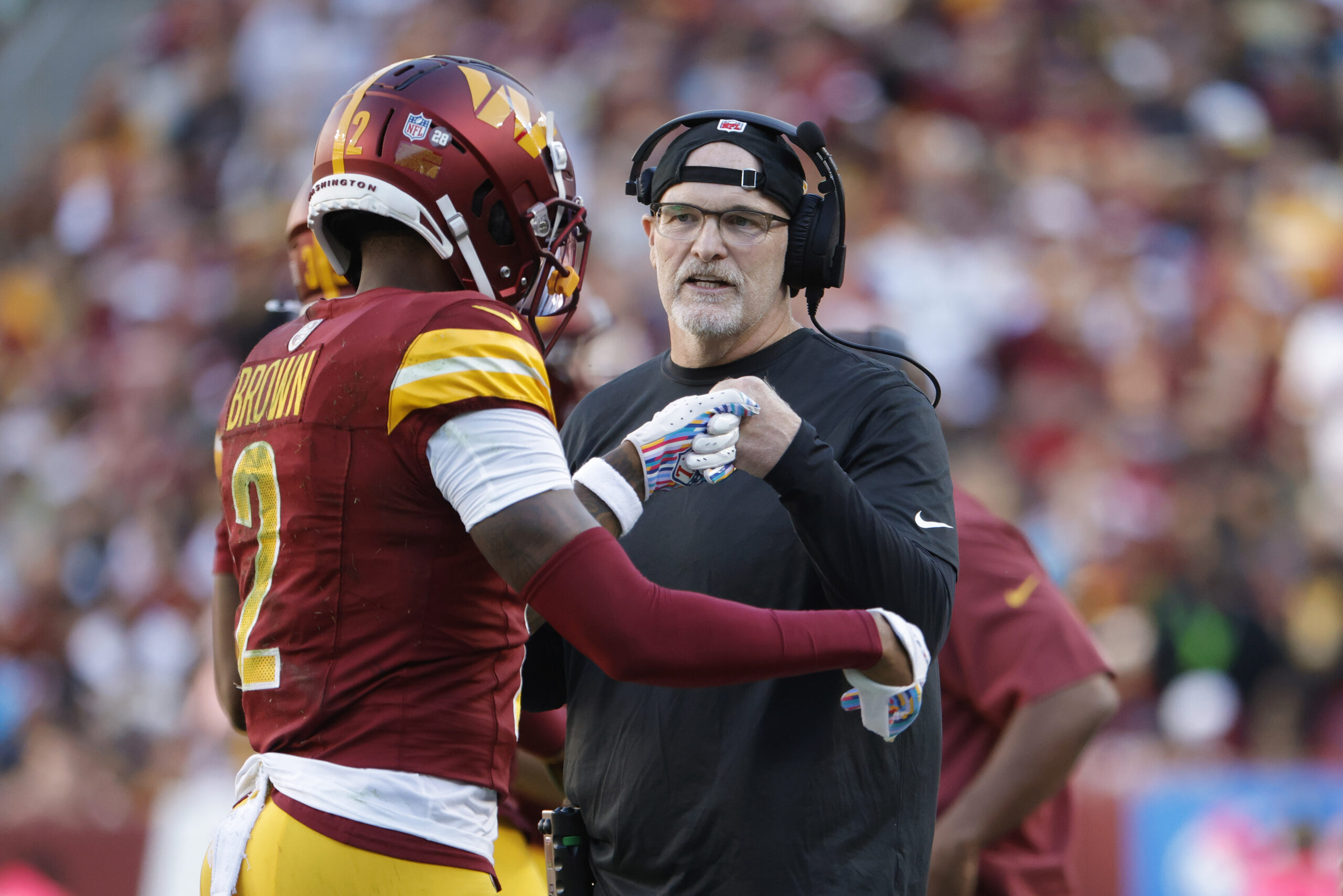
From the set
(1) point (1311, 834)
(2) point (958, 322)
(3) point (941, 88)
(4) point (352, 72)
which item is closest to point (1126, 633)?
(1) point (1311, 834)

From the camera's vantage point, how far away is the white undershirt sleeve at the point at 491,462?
2.43 meters

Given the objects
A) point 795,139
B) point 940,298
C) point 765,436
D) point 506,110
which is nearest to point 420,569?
point 765,436

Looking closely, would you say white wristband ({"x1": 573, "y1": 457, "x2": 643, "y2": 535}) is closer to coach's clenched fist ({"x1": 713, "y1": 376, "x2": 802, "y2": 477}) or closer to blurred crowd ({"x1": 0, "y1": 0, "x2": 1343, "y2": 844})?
coach's clenched fist ({"x1": 713, "y1": 376, "x2": 802, "y2": 477})

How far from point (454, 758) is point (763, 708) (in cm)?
66

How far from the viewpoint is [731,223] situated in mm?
3248

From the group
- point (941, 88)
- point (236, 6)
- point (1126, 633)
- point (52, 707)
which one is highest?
point (236, 6)

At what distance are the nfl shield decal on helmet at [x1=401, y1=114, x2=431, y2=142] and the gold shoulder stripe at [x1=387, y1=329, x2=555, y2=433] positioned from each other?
45 cm

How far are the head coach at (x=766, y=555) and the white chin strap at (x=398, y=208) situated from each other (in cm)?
53

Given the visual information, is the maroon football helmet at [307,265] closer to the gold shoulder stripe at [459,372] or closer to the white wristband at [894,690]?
the gold shoulder stripe at [459,372]

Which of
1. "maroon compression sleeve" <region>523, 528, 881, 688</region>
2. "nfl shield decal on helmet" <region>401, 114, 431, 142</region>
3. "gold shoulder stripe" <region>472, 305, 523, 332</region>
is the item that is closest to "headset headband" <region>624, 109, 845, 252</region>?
"nfl shield decal on helmet" <region>401, 114, 431, 142</region>

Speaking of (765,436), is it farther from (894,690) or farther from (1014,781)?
(1014,781)

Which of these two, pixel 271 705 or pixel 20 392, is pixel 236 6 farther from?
pixel 271 705

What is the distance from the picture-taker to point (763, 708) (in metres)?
2.96

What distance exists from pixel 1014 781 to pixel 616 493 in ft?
5.89
